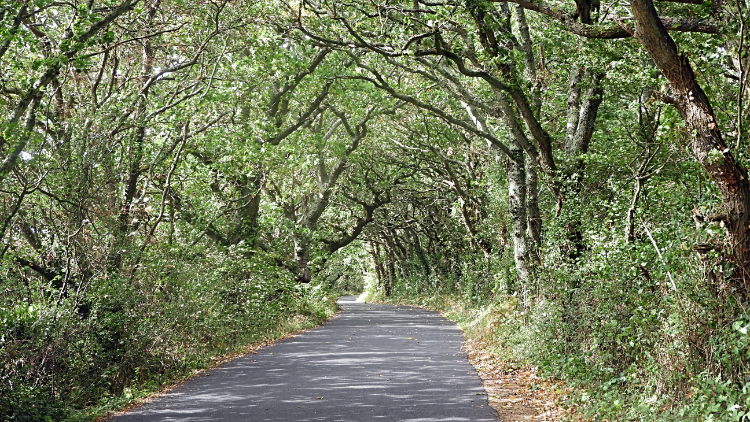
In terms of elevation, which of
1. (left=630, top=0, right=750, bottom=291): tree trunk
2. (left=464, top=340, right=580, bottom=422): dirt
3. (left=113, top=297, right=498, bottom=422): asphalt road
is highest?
(left=630, top=0, right=750, bottom=291): tree trunk

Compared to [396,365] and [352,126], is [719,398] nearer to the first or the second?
→ [396,365]

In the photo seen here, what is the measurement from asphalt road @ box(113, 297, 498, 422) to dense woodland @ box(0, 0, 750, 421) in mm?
957

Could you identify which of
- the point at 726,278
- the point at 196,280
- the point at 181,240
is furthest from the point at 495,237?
the point at 726,278

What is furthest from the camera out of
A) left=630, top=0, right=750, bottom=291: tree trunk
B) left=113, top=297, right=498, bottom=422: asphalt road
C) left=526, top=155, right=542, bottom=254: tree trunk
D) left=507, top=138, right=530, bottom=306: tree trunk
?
left=507, top=138, right=530, bottom=306: tree trunk

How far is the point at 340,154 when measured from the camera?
77.2 feet

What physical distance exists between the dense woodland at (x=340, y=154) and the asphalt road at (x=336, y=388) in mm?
957

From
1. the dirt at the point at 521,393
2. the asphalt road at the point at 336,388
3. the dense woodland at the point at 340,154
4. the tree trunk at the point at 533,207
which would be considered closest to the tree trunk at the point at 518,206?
the dense woodland at the point at 340,154

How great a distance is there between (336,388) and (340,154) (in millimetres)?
14543

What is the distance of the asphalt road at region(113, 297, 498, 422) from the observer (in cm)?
786

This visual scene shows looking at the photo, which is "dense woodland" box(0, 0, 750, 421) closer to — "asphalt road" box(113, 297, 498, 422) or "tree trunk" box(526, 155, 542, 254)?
"tree trunk" box(526, 155, 542, 254)

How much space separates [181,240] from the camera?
1742cm

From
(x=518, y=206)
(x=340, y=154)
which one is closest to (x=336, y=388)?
(x=518, y=206)

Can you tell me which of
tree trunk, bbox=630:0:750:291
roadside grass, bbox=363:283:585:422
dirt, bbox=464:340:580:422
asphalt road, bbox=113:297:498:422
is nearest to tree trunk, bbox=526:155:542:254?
roadside grass, bbox=363:283:585:422

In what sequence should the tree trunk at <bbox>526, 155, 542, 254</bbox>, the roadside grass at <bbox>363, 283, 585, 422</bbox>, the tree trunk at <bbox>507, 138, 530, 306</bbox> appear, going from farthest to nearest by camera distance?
the tree trunk at <bbox>507, 138, 530, 306</bbox> → the tree trunk at <bbox>526, 155, 542, 254</bbox> → the roadside grass at <bbox>363, 283, 585, 422</bbox>
